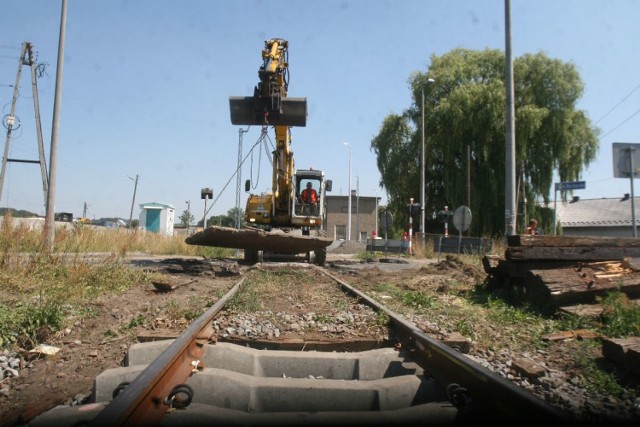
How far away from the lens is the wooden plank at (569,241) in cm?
755

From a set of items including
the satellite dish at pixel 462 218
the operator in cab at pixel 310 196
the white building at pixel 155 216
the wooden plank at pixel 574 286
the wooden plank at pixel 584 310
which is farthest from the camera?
the white building at pixel 155 216

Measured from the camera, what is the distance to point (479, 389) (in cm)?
294

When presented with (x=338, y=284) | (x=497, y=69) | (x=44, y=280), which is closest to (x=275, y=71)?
(x=338, y=284)

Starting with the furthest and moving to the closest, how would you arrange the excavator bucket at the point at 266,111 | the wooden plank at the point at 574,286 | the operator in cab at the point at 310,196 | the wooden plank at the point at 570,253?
the operator in cab at the point at 310,196 → the excavator bucket at the point at 266,111 → the wooden plank at the point at 570,253 → the wooden plank at the point at 574,286

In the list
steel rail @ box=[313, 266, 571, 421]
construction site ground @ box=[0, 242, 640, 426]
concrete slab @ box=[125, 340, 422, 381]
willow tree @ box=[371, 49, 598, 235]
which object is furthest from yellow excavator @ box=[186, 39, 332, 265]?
willow tree @ box=[371, 49, 598, 235]

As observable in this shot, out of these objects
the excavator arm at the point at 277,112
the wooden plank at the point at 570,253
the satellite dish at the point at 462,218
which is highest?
the excavator arm at the point at 277,112

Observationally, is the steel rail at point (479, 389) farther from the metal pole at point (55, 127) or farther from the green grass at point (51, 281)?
the metal pole at point (55, 127)

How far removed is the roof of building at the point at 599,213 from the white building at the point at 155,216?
131 ft

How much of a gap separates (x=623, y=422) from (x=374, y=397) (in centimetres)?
148

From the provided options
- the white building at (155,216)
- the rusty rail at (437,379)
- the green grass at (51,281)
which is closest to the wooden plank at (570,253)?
the rusty rail at (437,379)

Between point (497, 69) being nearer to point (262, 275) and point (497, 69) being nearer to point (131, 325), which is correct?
point (262, 275)

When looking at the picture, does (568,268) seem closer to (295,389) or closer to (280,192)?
(295,389)

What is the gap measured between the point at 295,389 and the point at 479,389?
1153 mm

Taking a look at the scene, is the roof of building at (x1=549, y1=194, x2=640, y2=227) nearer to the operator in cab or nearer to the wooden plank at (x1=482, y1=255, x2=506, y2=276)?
the operator in cab
